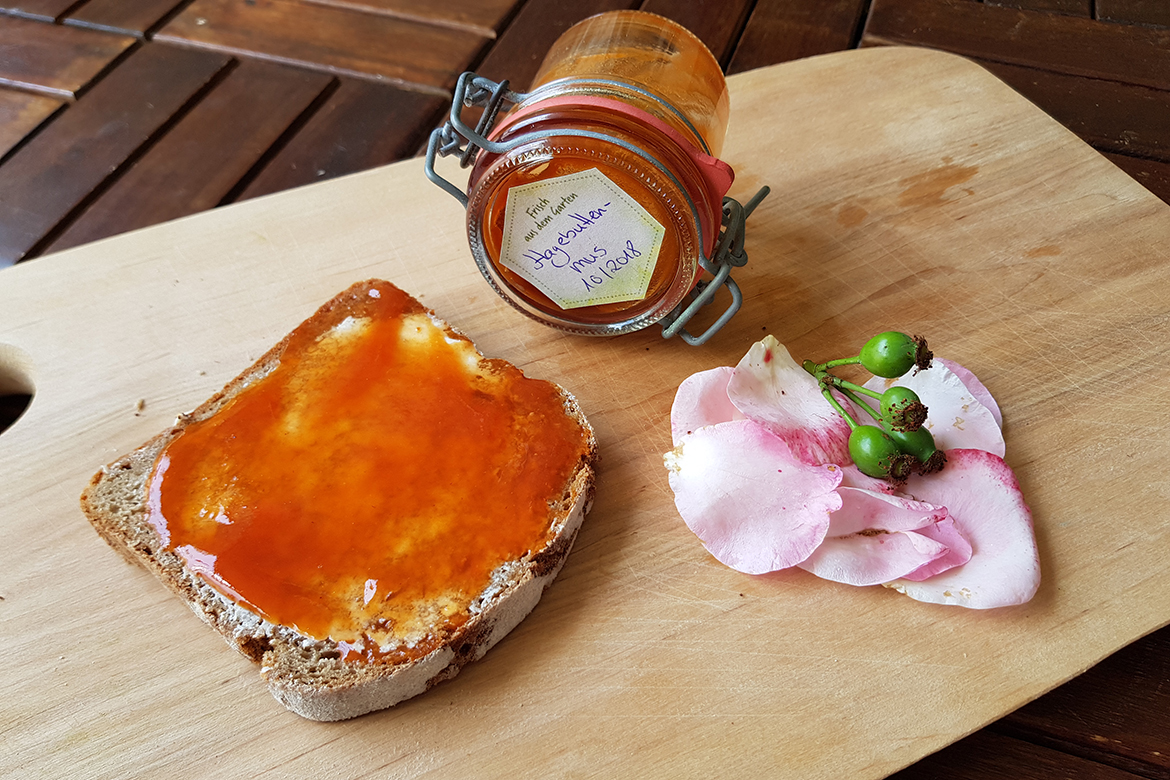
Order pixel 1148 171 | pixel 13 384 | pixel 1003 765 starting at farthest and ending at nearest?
pixel 1148 171 < pixel 13 384 < pixel 1003 765

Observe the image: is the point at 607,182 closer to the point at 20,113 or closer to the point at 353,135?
the point at 353,135

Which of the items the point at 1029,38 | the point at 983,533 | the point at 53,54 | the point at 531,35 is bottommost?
the point at 983,533

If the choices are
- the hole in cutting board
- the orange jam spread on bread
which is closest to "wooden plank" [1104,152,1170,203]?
the orange jam spread on bread

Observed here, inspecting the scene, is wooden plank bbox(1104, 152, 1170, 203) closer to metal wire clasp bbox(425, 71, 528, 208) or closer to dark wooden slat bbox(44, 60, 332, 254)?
metal wire clasp bbox(425, 71, 528, 208)

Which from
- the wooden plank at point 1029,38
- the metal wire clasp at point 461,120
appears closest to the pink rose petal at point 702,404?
the metal wire clasp at point 461,120

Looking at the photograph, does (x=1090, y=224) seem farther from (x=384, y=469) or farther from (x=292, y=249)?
(x=292, y=249)

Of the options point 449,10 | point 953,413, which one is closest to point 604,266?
point 953,413

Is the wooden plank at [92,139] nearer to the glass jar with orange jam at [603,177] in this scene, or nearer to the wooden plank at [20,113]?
the wooden plank at [20,113]
